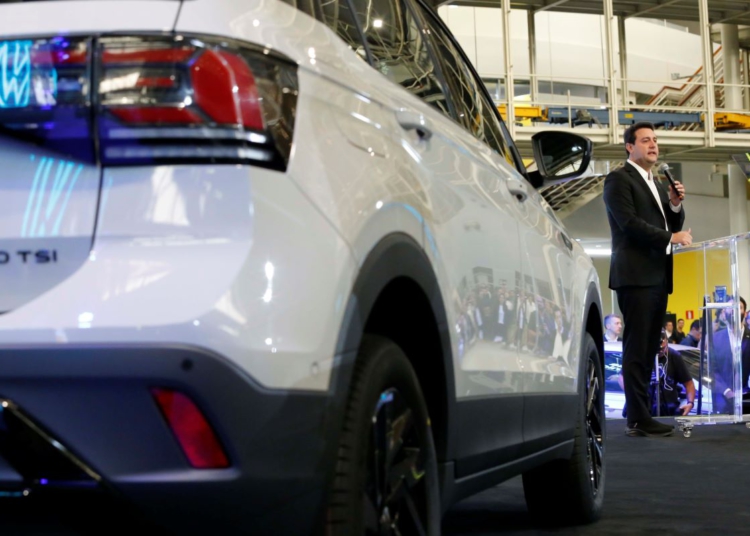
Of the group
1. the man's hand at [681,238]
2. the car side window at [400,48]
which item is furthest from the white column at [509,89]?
the car side window at [400,48]

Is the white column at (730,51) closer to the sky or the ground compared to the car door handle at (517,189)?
closer to the sky

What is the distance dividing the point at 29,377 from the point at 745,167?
12400 mm

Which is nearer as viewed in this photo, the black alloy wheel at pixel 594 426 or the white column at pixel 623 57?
the black alloy wheel at pixel 594 426

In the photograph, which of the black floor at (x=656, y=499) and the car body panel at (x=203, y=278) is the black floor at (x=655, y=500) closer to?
the black floor at (x=656, y=499)

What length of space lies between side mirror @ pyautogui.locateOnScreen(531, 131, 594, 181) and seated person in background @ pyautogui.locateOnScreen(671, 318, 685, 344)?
14.0 m

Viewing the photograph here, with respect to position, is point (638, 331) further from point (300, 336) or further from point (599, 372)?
point (300, 336)

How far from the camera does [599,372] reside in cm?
445

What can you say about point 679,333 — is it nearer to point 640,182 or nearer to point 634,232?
point 640,182

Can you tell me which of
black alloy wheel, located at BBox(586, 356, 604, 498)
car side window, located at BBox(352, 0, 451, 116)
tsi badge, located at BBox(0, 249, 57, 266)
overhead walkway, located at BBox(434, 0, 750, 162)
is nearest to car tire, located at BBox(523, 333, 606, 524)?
black alloy wheel, located at BBox(586, 356, 604, 498)

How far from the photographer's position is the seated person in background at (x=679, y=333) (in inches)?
708

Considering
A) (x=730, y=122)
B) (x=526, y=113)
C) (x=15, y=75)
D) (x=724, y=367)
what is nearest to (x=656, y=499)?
(x=15, y=75)

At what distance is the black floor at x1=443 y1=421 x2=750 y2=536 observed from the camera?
12.6 ft

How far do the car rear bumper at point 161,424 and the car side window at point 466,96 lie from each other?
161cm

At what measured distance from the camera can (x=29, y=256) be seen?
1579mm
